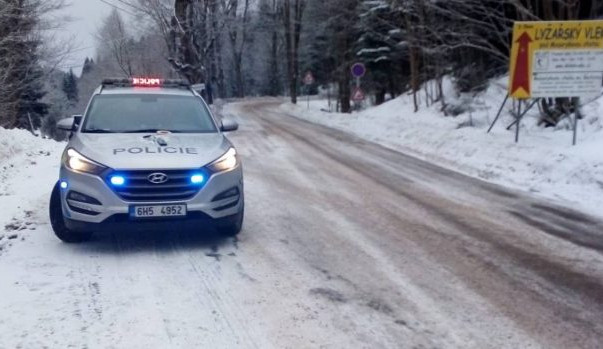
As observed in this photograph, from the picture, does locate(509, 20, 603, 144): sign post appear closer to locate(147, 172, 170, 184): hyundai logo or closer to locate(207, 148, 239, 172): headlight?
locate(207, 148, 239, 172): headlight

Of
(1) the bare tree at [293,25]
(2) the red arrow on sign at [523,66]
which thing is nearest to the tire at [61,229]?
(2) the red arrow on sign at [523,66]

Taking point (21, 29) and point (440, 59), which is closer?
point (21, 29)

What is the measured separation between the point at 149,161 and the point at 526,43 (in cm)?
992

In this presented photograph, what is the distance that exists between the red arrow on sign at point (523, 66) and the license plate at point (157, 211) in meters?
9.70

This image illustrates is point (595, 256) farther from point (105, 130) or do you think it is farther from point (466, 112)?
point (466, 112)

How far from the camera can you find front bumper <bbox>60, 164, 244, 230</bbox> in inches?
241

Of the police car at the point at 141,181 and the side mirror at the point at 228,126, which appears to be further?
the side mirror at the point at 228,126

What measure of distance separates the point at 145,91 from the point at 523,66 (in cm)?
884

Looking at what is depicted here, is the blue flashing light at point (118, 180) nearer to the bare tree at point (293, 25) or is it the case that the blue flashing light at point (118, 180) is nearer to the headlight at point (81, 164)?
the headlight at point (81, 164)

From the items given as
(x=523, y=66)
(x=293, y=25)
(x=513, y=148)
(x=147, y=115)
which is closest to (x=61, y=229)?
(x=147, y=115)

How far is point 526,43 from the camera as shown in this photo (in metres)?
13.4

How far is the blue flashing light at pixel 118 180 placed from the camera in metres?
6.13

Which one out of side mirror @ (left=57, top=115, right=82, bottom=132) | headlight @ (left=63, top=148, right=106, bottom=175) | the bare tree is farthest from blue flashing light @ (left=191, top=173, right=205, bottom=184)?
the bare tree

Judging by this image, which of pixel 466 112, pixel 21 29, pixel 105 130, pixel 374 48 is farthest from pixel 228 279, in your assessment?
pixel 374 48
